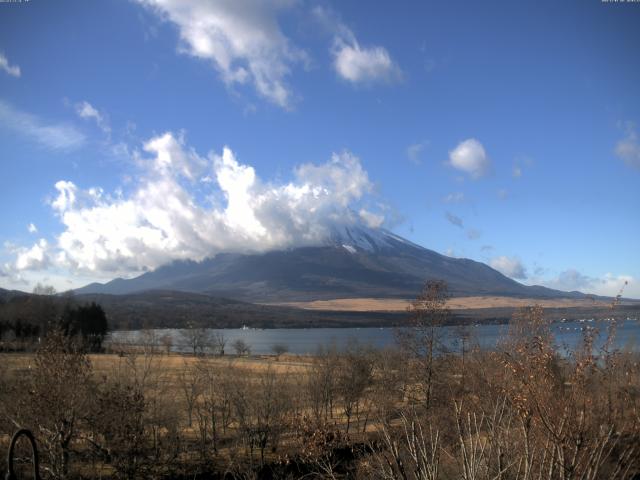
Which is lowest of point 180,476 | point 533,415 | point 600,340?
point 180,476

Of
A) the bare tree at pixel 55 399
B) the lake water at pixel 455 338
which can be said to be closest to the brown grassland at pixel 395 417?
the bare tree at pixel 55 399

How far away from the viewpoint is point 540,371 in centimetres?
827

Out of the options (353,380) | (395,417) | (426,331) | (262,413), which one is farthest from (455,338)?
(262,413)

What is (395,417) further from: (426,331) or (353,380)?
(426,331)

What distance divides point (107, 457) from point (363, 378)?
810 inches

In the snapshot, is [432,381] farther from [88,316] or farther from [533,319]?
[88,316]

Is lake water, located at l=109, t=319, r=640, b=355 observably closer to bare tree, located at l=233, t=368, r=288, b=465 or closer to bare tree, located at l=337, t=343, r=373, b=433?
bare tree, located at l=337, t=343, r=373, b=433

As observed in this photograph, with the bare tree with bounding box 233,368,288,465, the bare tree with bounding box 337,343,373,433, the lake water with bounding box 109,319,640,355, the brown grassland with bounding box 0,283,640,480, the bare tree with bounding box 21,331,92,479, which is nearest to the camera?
the brown grassland with bounding box 0,283,640,480

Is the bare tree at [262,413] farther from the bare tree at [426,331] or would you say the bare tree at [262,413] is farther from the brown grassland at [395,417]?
the bare tree at [426,331]

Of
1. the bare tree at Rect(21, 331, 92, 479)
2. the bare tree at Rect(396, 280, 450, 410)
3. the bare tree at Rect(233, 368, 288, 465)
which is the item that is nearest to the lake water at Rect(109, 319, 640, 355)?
the bare tree at Rect(396, 280, 450, 410)

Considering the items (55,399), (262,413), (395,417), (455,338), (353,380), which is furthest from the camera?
(353,380)

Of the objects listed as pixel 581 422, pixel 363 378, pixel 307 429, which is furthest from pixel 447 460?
pixel 363 378

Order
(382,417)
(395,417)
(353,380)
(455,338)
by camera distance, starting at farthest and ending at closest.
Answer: (353,380), (395,417), (455,338), (382,417)

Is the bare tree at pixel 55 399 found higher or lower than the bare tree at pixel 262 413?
A: higher
